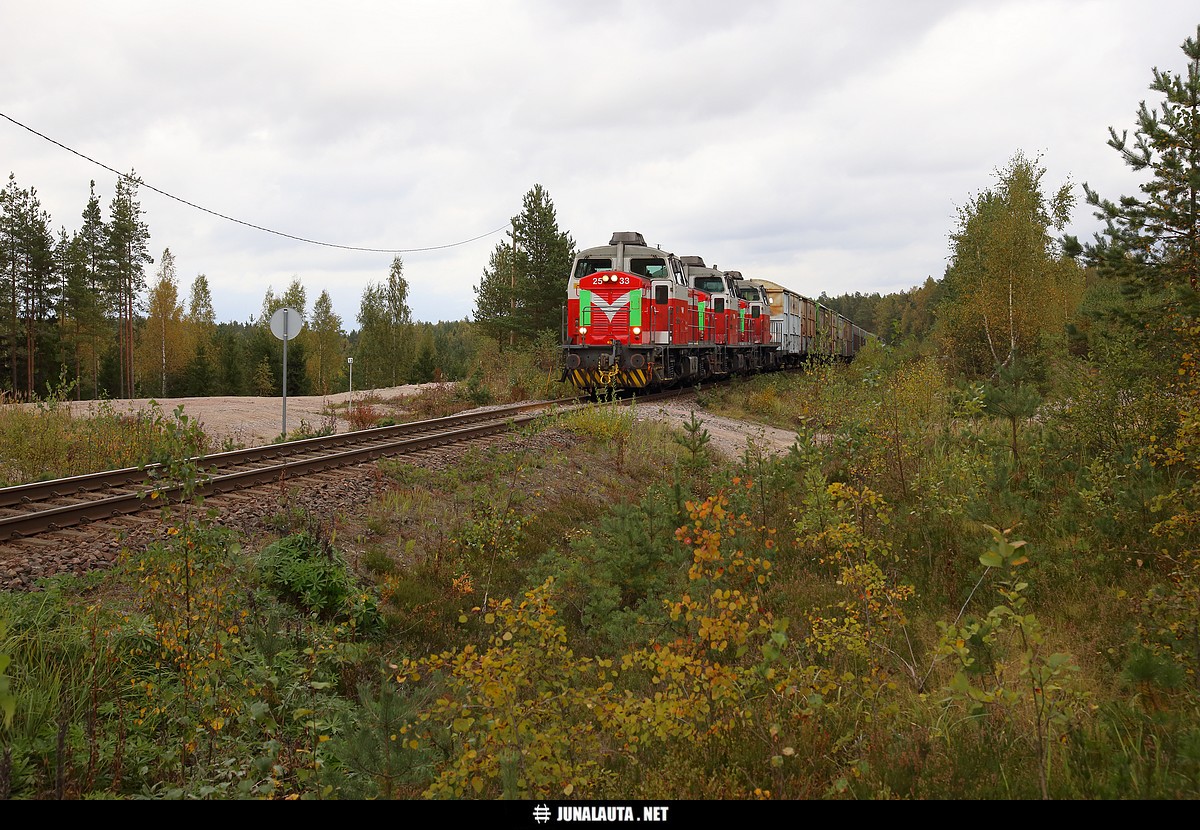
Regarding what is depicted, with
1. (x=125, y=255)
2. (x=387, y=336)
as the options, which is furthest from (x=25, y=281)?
(x=387, y=336)

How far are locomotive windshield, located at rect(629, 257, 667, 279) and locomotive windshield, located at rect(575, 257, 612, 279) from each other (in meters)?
0.78

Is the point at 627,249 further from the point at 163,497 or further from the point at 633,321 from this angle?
the point at 163,497

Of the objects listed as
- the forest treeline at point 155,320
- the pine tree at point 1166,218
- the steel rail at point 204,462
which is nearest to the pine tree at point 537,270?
the forest treeline at point 155,320

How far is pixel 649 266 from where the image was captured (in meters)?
19.4

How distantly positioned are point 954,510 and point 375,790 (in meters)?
6.15

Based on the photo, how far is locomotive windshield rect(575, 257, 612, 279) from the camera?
19.9 meters

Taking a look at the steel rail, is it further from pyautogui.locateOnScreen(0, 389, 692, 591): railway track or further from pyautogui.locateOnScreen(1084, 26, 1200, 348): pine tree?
pyautogui.locateOnScreen(1084, 26, 1200, 348): pine tree

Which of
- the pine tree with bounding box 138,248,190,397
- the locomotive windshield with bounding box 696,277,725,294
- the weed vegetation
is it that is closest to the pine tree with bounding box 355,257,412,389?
the pine tree with bounding box 138,248,190,397

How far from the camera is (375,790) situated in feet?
11.2

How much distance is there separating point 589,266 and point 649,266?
5.82 feet

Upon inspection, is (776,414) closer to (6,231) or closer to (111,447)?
(111,447)

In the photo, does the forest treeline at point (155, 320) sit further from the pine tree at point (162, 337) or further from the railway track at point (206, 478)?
the railway track at point (206, 478)

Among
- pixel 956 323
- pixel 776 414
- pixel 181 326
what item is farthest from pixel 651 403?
pixel 181 326

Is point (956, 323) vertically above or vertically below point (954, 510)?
above
